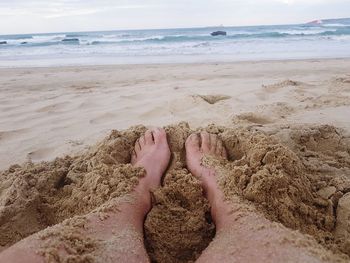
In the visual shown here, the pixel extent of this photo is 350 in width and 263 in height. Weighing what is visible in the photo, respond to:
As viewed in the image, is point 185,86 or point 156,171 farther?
point 185,86

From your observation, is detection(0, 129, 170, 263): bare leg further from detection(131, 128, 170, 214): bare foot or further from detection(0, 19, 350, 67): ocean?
detection(0, 19, 350, 67): ocean

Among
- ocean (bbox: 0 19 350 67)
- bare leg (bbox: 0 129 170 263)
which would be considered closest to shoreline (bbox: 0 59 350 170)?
bare leg (bbox: 0 129 170 263)

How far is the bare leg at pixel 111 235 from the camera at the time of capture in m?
1.25

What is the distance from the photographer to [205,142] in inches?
90.3

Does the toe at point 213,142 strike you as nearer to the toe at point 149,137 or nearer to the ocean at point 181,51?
the toe at point 149,137

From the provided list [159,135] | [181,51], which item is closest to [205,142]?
[159,135]

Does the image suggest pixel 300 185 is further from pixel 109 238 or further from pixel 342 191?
pixel 109 238

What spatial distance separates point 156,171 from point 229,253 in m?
0.80

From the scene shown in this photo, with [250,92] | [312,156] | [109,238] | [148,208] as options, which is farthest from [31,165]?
[250,92]

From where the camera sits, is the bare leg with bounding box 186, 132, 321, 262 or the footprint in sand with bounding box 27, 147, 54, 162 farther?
the footprint in sand with bounding box 27, 147, 54, 162

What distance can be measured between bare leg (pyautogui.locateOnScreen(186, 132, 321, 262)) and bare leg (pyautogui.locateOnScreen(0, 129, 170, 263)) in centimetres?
26

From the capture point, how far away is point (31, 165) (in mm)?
2193

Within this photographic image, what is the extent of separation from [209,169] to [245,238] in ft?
2.14

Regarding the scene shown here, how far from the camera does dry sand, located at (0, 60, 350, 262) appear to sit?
1.63 meters
